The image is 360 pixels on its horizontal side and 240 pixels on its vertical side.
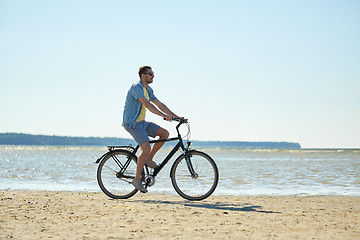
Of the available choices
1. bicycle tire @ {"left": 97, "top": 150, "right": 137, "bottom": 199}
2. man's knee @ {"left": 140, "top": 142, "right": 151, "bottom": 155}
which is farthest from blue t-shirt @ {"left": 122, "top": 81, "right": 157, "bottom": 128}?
bicycle tire @ {"left": 97, "top": 150, "right": 137, "bottom": 199}

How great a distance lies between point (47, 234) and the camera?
4.79m

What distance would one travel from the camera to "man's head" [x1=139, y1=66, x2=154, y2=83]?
25.5 feet

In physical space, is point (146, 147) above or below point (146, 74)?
below

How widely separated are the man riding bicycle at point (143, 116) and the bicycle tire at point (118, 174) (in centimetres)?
30

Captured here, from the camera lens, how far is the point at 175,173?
7.66 metres

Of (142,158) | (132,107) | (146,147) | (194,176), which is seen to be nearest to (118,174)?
(142,158)

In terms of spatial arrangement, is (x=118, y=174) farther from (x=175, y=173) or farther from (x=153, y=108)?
(x=153, y=108)

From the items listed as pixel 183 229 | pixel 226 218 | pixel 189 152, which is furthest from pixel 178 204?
pixel 183 229

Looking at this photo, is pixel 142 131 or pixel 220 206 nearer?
pixel 220 206

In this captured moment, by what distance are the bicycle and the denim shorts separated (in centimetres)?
18

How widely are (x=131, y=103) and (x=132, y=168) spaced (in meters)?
1.17

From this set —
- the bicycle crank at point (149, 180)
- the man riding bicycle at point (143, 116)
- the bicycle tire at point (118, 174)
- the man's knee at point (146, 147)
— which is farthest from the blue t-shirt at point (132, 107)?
the bicycle crank at point (149, 180)

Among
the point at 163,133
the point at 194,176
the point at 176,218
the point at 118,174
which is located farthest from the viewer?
the point at 118,174

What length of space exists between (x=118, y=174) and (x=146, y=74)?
1.82 metres
